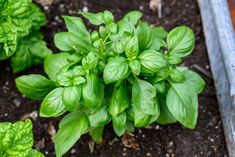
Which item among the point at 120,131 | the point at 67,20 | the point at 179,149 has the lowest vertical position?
the point at 179,149

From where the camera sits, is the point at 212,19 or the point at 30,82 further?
the point at 212,19

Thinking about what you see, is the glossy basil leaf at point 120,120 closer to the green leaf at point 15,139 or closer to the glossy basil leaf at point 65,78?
the glossy basil leaf at point 65,78

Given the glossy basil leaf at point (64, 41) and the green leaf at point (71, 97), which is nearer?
the green leaf at point (71, 97)

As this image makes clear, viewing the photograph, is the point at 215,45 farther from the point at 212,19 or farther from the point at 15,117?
the point at 15,117

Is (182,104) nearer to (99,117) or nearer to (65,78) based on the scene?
(99,117)

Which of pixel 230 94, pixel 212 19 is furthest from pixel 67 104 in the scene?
pixel 212 19

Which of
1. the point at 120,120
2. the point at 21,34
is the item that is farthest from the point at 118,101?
the point at 21,34

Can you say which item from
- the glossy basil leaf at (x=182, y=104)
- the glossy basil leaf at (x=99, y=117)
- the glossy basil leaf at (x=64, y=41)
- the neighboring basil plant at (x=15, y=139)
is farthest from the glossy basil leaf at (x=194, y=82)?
the neighboring basil plant at (x=15, y=139)
